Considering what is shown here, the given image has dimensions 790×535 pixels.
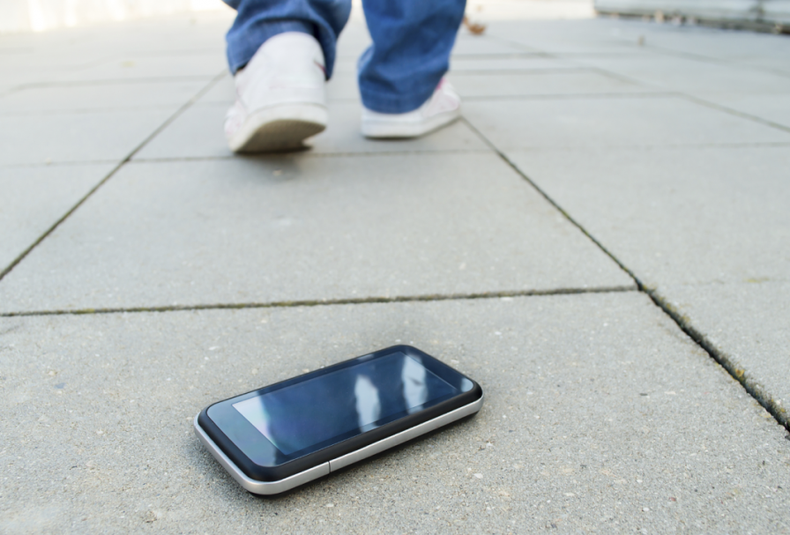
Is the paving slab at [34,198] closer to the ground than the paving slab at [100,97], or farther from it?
farther from it

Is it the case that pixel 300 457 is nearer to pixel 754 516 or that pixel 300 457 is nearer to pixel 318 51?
pixel 754 516

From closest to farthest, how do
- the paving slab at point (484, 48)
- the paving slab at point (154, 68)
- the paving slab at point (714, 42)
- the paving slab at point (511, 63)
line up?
1. the paving slab at point (154, 68)
2. the paving slab at point (511, 63)
3. the paving slab at point (714, 42)
4. the paving slab at point (484, 48)

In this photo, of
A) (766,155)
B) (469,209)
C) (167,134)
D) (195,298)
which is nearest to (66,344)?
(195,298)

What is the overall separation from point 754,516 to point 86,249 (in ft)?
5.66

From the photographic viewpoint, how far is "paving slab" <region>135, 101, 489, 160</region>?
2.76 m

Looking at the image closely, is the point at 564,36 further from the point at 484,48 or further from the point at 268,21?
the point at 268,21

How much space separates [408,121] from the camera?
291cm

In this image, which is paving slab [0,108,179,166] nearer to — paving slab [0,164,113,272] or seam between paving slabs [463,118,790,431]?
paving slab [0,164,113,272]

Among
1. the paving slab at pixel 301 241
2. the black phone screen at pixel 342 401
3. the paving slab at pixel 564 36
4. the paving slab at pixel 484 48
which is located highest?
the black phone screen at pixel 342 401

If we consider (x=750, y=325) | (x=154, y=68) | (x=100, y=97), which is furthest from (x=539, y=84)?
(x=750, y=325)

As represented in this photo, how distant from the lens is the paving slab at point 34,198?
1.86 meters

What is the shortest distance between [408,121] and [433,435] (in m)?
2.10

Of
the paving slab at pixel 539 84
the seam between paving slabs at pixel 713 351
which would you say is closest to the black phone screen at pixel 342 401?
the seam between paving slabs at pixel 713 351

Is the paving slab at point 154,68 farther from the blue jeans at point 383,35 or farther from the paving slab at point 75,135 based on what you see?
the blue jeans at point 383,35
